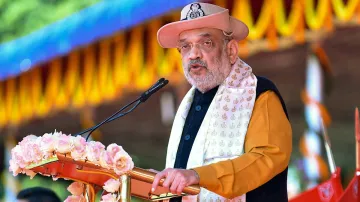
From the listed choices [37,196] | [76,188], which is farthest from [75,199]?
[37,196]

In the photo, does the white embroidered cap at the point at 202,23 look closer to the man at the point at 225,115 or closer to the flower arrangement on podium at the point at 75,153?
the man at the point at 225,115

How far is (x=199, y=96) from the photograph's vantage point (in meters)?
3.93

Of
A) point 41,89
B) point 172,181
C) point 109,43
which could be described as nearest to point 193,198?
point 172,181

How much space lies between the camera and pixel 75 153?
3.06 meters

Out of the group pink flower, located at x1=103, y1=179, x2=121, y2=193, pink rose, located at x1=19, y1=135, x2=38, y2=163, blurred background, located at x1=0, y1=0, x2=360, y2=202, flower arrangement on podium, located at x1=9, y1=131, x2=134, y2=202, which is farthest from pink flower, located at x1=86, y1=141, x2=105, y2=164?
blurred background, located at x1=0, y1=0, x2=360, y2=202

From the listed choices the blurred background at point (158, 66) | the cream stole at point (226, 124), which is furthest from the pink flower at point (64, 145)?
the blurred background at point (158, 66)

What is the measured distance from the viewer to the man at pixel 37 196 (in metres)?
5.00

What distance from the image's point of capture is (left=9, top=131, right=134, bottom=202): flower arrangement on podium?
119 inches

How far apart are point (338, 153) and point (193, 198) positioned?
11706mm

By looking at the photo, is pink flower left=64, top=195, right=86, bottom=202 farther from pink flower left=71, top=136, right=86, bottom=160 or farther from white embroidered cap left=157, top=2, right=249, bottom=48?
white embroidered cap left=157, top=2, right=249, bottom=48

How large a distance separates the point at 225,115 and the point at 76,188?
0.71 m

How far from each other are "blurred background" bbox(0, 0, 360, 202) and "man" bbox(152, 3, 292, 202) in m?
1.54

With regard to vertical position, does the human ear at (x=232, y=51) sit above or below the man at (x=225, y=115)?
above

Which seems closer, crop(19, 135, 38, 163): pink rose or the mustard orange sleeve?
crop(19, 135, 38, 163): pink rose
